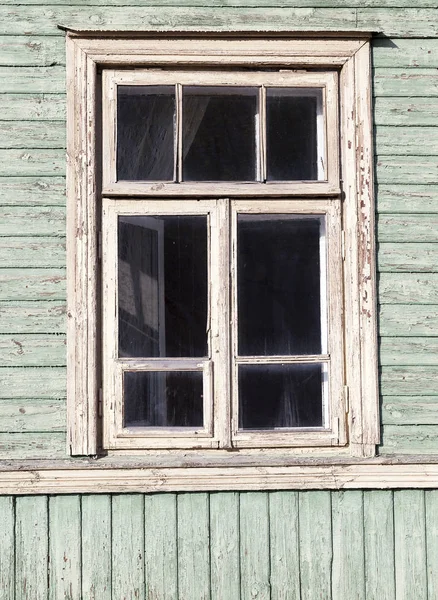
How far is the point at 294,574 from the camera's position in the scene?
3740mm

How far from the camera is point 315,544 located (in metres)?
3.75

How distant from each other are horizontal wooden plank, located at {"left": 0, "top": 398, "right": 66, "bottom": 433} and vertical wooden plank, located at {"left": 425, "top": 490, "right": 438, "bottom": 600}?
59.9 inches

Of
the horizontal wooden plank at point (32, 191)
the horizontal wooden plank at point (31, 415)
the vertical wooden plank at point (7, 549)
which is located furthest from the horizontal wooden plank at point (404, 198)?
the vertical wooden plank at point (7, 549)

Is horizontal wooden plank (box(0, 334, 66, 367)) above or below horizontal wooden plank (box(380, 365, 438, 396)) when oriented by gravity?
above

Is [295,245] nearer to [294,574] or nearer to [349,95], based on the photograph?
[349,95]

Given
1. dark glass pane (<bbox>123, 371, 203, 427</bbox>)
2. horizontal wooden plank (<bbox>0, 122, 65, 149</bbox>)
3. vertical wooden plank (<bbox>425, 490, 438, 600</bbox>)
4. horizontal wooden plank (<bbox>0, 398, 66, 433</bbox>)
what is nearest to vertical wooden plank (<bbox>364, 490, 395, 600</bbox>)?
vertical wooden plank (<bbox>425, 490, 438, 600</bbox>)

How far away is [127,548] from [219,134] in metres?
1.75

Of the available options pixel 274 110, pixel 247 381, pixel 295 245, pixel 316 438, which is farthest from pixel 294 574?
pixel 274 110

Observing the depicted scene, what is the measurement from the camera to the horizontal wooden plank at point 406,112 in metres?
3.87

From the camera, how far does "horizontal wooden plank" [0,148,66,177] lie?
3.78m

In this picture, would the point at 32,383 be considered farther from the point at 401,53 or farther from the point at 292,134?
the point at 401,53

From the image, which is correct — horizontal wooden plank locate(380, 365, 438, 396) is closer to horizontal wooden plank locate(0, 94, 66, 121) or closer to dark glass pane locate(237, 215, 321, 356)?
dark glass pane locate(237, 215, 321, 356)

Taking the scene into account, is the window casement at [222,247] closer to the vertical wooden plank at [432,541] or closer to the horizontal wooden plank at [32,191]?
the horizontal wooden plank at [32,191]

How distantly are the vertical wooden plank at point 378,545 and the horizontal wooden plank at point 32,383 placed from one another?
1325 millimetres
